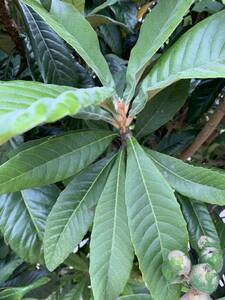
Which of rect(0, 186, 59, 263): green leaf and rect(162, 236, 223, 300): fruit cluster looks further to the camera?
rect(0, 186, 59, 263): green leaf

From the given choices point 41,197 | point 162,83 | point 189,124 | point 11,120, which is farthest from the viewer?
point 189,124

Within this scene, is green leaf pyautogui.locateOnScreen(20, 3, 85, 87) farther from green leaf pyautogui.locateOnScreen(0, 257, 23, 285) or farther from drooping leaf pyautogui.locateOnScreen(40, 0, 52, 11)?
green leaf pyautogui.locateOnScreen(0, 257, 23, 285)

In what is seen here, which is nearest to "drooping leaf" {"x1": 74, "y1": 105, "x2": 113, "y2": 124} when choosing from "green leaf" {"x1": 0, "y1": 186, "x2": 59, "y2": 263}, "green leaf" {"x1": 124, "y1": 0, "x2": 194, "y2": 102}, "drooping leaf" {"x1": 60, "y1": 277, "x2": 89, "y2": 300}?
"green leaf" {"x1": 124, "y1": 0, "x2": 194, "y2": 102}

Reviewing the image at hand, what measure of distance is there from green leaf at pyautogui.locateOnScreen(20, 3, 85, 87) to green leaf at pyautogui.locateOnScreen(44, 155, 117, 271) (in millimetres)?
136

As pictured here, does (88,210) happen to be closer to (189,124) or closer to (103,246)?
(103,246)

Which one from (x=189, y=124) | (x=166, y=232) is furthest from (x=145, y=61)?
(x=189, y=124)

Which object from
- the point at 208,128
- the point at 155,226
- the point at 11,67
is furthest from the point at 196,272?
the point at 11,67

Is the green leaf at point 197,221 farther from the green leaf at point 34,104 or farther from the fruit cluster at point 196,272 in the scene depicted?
the green leaf at point 34,104

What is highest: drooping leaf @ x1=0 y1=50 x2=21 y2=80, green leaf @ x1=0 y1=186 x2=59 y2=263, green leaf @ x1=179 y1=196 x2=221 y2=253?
drooping leaf @ x1=0 y1=50 x2=21 y2=80

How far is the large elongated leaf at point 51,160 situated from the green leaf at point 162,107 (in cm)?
10

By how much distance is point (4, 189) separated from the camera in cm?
54

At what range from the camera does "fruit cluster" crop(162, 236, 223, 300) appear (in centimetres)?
50

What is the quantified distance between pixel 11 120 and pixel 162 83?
0.24m

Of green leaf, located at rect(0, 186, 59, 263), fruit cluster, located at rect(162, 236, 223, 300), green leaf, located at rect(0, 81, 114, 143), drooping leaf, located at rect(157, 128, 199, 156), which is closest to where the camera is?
green leaf, located at rect(0, 81, 114, 143)
